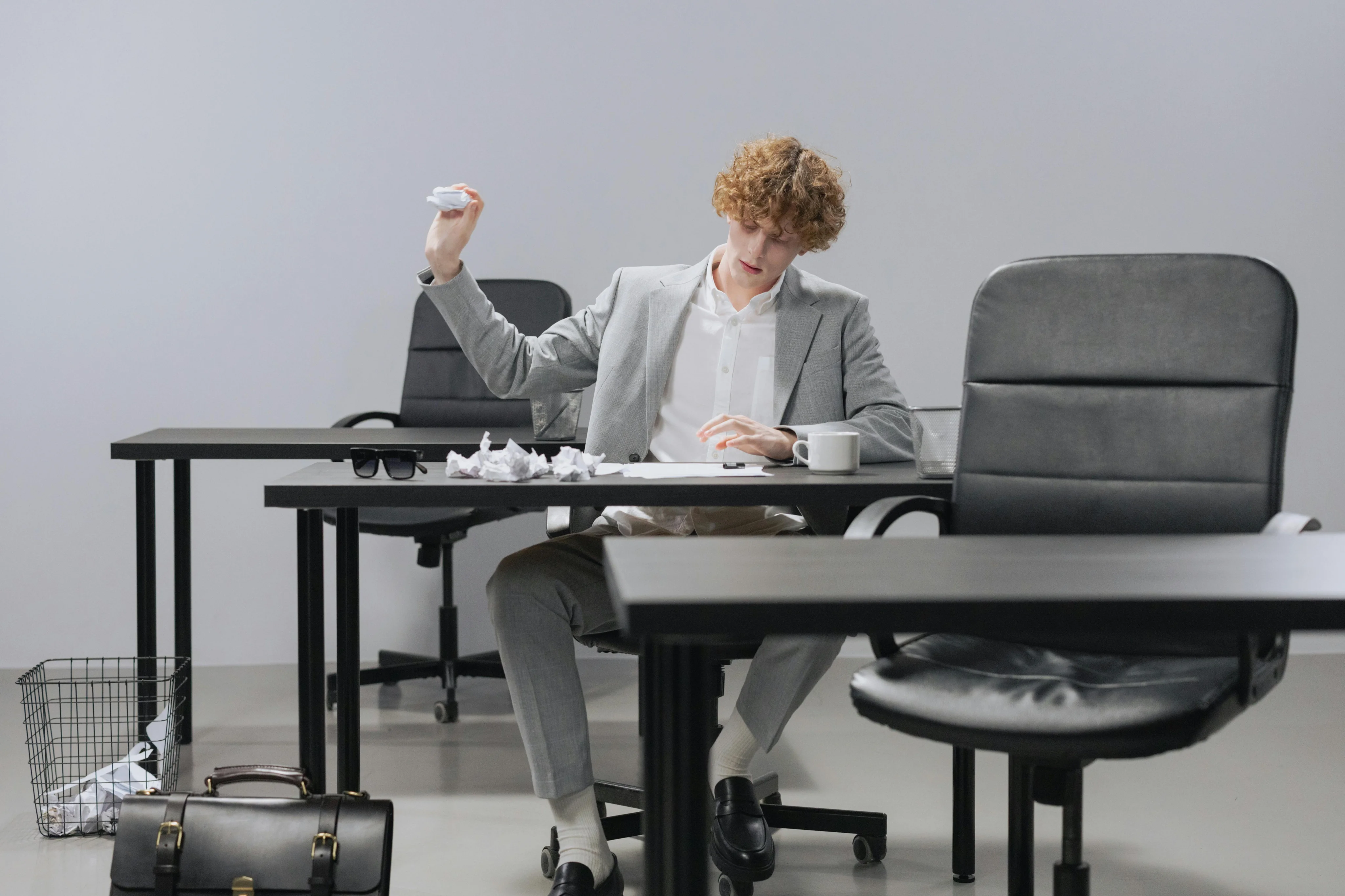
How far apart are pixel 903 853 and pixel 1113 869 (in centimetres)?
38

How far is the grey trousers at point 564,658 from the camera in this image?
206cm

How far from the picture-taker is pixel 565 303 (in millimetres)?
3490

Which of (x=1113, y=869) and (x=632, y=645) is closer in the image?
(x=632, y=645)

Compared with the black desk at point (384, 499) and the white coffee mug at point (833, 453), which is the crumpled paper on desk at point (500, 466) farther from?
the white coffee mug at point (833, 453)

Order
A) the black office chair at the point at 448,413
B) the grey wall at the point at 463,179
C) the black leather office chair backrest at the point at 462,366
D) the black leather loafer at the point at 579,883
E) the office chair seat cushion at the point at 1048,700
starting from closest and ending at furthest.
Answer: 1. the office chair seat cushion at the point at 1048,700
2. the black leather loafer at the point at 579,883
3. the black office chair at the point at 448,413
4. the black leather office chair backrest at the point at 462,366
5. the grey wall at the point at 463,179

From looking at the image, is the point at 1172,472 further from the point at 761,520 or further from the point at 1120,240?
the point at 1120,240

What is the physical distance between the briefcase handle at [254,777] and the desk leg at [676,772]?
3.17 feet

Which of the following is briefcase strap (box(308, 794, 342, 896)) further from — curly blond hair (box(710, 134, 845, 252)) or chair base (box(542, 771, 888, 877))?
curly blond hair (box(710, 134, 845, 252))

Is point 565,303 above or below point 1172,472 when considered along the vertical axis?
above

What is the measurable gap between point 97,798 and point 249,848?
2.75 feet

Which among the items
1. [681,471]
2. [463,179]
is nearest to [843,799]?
[681,471]

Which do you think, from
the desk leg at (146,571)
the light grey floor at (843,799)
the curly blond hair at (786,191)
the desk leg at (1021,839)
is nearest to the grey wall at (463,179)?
the light grey floor at (843,799)

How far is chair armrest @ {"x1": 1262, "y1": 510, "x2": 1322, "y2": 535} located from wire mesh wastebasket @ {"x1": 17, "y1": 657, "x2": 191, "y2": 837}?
198 centimetres

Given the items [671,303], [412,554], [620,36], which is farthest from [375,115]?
[671,303]
